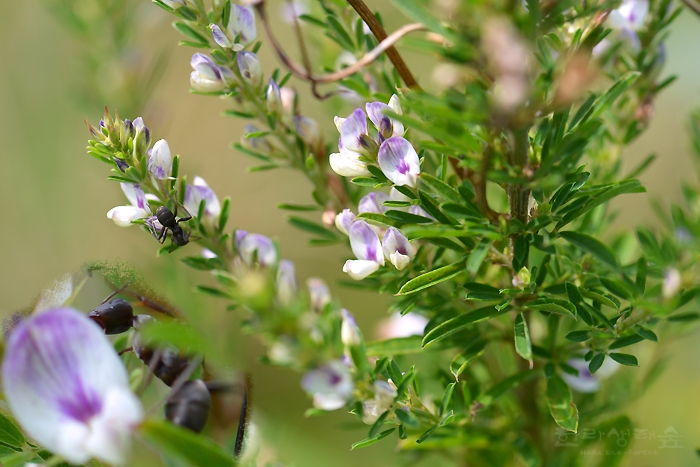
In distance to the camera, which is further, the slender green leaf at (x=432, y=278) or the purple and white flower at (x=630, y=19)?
the purple and white flower at (x=630, y=19)

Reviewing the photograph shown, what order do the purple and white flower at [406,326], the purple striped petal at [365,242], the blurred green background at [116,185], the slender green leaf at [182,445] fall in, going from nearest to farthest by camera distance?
the slender green leaf at [182,445], the purple striped petal at [365,242], the purple and white flower at [406,326], the blurred green background at [116,185]

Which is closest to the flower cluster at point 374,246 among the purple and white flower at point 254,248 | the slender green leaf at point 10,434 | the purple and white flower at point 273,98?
the purple and white flower at point 254,248

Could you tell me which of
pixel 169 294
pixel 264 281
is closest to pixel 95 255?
pixel 169 294

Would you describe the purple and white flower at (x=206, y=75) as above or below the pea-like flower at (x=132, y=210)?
above

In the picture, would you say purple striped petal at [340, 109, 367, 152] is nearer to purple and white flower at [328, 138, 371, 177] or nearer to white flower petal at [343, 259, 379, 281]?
purple and white flower at [328, 138, 371, 177]

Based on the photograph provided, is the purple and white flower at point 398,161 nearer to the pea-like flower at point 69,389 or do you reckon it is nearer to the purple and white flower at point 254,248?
the purple and white flower at point 254,248

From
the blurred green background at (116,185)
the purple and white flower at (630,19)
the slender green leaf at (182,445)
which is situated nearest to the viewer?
the slender green leaf at (182,445)

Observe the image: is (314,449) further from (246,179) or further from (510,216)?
(246,179)
